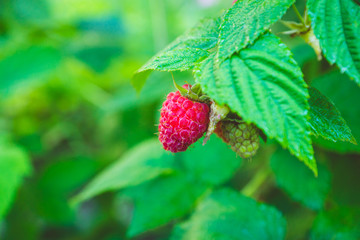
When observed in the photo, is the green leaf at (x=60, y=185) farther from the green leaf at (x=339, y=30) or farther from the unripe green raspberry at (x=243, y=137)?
the green leaf at (x=339, y=30)

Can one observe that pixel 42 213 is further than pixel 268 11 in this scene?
Yes

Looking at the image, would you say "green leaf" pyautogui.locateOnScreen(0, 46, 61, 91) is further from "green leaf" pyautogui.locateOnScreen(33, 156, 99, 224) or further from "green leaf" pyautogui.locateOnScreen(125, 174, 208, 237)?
"green leaf" pyautogui.locateOnScreen(125, 174, 208, 237)

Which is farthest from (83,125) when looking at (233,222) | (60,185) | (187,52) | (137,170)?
(187,52)

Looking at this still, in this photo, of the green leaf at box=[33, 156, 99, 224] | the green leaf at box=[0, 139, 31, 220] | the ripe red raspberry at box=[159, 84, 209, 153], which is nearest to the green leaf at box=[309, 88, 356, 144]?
the ripe red raspberry at box=[159, 84, 209, 153]

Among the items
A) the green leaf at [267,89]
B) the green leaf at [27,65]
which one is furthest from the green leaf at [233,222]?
the green leaf at [27,65]

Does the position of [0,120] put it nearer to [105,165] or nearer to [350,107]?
[105,165]

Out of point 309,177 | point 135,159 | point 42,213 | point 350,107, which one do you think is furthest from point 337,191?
point 42,213

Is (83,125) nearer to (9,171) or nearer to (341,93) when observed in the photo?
(9,171)
